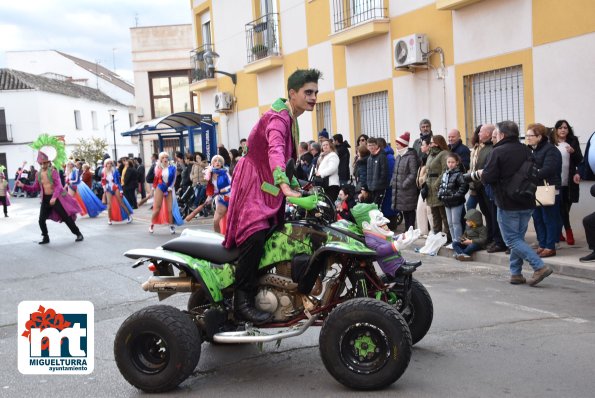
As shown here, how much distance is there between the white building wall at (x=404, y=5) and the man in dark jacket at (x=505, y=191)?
6639mm

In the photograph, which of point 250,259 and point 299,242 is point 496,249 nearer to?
point 299,242

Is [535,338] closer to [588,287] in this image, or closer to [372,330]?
[372,330]

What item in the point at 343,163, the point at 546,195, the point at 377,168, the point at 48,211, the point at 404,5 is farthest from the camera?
the point at 404,5

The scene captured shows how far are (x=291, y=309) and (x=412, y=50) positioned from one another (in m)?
10.0

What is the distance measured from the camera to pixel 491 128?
34.1 ft

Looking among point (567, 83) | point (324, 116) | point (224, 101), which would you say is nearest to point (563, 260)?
point (567, 83)

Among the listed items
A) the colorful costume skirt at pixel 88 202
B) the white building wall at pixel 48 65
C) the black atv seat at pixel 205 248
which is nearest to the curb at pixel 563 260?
the black atv seat at pixel 205 248

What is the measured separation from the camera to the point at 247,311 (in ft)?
17.0

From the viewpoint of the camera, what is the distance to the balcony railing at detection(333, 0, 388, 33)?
1549cm

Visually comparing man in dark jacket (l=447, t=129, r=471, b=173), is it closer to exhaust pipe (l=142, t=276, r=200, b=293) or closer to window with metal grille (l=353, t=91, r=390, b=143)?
window with metal grille (l=353, t=91, r=390, b=143)

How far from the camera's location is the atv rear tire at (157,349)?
4.87m

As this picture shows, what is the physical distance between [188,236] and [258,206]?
68cm

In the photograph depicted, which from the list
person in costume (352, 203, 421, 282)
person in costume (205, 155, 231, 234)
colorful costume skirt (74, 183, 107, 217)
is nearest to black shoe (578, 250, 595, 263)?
person in costume (352, 203, 421, 282)

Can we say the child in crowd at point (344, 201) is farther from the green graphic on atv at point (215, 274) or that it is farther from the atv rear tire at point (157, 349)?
the atv rear tire at point (157, 349)
